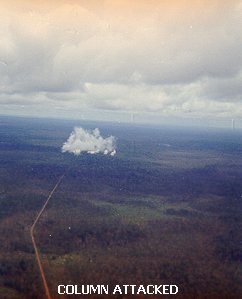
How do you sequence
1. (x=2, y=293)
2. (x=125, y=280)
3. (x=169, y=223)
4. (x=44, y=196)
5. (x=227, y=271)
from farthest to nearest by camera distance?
(x=44, y=196)
(x=169, y=223)
(x=227, y=271)
(x=125, y=280)
(x=2, y=293)

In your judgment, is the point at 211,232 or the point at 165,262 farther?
the point at 211,232

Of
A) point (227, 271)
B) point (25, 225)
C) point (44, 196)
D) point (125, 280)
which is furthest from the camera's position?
point (44, 196)

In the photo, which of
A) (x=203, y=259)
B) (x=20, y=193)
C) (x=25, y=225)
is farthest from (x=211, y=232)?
(x=20, y=193)

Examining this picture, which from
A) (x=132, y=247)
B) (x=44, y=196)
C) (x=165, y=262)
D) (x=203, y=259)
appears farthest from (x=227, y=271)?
(x=44, y=196)

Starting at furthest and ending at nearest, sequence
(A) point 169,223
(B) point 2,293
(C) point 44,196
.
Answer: (C) point 44,196 < (A) point 169,223 < (B) point 2,293

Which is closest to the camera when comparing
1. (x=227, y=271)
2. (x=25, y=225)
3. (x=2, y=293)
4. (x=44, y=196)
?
(x=2, y=293)

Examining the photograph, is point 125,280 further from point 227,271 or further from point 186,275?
point 227,271

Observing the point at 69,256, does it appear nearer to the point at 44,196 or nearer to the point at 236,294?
the point at 236,294

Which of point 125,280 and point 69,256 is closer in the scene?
point 125,280
